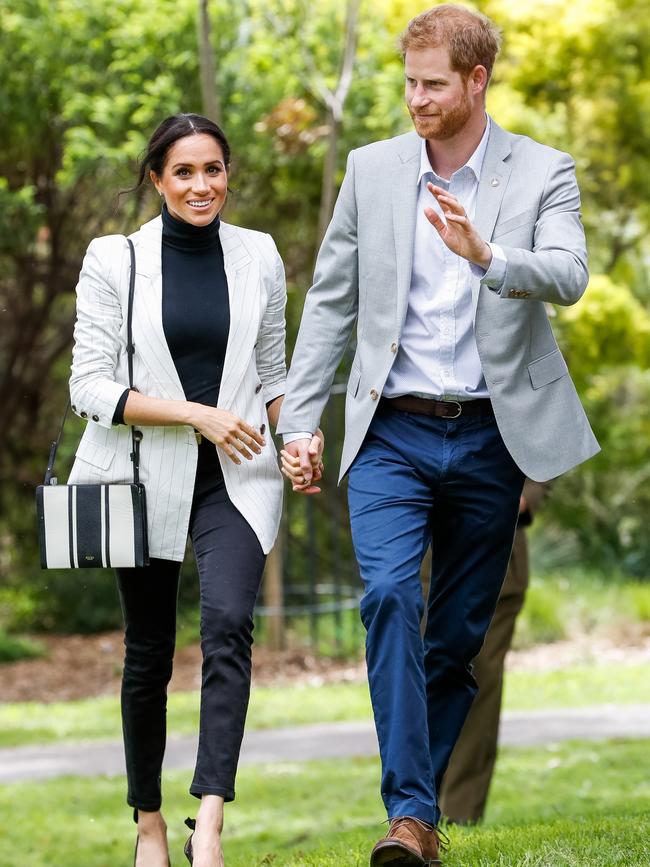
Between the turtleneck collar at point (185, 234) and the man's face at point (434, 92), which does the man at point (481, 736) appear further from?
the man's face at point (434, 92)

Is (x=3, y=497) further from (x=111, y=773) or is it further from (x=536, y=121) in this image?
(x=111, y=773)

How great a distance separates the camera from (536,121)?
15219 millimetres

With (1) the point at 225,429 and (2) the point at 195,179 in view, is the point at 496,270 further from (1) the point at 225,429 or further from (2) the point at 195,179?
(2) the point at 195,179

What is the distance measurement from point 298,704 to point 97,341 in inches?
294

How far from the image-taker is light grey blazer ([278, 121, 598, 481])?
4258 mm

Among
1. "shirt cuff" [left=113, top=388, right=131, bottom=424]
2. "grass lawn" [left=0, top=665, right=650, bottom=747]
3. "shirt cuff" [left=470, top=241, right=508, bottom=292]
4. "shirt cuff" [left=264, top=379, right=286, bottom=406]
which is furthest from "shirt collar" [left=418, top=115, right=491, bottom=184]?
"grass lawn" [left=0, top=665, right=650, bottom=747]

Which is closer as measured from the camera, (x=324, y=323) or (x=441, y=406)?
(x=441, y=406)

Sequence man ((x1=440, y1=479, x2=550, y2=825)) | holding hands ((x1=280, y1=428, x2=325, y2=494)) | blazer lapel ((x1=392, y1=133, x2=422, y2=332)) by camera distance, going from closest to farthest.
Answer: blazer lapel ((x1=392, y1=133, x2=422, y2=332)), holding hands ((x1=280, y1=428, x2=325, y2=494)), man ((x1=440, y1=479, x2=550, y2=825))

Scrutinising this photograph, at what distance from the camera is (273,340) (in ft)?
15.4

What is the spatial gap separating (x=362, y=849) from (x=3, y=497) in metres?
13.1

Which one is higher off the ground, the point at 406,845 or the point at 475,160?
the point at 475,160

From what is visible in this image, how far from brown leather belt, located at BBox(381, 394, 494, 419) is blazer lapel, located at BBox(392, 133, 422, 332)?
8.7 inches

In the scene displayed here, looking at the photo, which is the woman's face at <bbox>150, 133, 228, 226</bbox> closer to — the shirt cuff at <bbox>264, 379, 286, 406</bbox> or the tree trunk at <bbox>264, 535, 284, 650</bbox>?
the shirt cuff at <bbox>264, 379, 286, 406</bbox>

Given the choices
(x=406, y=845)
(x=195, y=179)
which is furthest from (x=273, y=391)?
(x=406, y=845)
